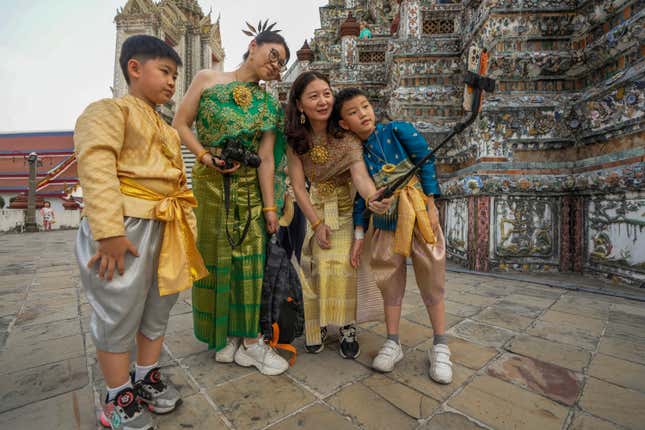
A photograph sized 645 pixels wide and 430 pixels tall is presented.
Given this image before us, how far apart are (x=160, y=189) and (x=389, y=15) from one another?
14.9m

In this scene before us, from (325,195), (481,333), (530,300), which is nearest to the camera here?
(325,195)

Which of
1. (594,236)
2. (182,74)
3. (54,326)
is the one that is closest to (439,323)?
(54,326)

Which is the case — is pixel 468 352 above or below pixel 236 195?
below

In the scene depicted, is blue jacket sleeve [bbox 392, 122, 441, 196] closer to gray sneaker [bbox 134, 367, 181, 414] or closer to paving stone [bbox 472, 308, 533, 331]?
paving stone [bbox 472, 308, 533, 331]

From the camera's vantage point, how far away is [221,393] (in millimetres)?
1622

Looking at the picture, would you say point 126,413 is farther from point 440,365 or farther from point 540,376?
point 540,376

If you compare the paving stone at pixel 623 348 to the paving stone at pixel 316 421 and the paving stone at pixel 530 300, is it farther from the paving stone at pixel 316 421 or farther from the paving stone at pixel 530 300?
the paving stone at pixel 316 421

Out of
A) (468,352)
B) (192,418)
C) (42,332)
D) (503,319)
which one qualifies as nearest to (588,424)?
(468,352)

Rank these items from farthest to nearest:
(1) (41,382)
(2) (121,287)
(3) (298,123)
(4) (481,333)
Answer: (4) (481,333), (3) (298,123), (1) (41,382), (2) (121,287)

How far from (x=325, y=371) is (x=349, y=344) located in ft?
0.90

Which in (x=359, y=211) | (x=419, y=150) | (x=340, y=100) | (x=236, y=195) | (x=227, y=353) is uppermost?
(x=340, y=100)

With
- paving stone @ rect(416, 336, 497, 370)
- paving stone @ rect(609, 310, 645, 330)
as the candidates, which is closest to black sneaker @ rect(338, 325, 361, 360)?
paving stone @ rect(416, 336, 497, 370)

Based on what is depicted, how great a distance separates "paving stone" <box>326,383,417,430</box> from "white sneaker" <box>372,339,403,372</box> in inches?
7.6

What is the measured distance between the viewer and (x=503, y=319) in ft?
8.85
